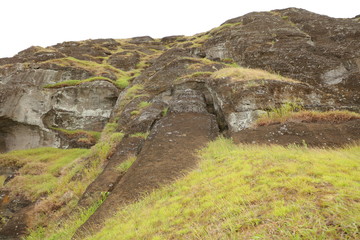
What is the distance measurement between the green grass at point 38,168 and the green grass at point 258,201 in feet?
27.3

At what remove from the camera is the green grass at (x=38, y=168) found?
41.2ft

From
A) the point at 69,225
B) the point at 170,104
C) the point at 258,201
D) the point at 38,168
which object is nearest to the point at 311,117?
the point at 258,201

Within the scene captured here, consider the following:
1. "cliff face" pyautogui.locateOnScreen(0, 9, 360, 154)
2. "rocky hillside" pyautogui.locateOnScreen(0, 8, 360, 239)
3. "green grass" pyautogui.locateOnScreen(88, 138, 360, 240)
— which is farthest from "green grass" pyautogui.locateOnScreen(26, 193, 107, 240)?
"cliff face" pyautogui.locateOnScreen(0, 9, 360, 154)

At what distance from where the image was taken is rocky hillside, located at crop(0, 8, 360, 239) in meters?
9.31

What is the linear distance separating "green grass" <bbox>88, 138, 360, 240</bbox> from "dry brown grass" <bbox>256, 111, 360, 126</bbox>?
2.25 meters

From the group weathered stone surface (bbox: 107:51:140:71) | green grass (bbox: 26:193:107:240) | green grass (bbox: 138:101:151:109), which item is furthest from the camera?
weathered stone surface (bbox: 107:51:140:71)

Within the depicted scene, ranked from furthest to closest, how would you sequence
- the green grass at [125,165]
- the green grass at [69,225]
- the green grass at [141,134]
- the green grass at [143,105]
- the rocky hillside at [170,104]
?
1. the green grass at [143,105]
2. the green grass at [141,134]
3. the green grass at [125,165]
4. the rocky hillside at [170,104]
5. the green grass at [69,225]

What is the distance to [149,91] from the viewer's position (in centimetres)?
1912

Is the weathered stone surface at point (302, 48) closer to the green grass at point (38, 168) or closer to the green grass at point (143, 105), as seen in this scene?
the green grass at point (143, 105)

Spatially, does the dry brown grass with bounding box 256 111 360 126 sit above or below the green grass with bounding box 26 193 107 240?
above

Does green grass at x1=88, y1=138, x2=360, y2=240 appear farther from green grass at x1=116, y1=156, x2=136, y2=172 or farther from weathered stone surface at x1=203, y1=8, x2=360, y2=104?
weathered stone surface at x1=203, y1=8, x2=360, y2=104

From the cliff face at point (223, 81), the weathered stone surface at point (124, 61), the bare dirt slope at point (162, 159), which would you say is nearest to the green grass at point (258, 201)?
the bare dirt slope at point (162, 159)

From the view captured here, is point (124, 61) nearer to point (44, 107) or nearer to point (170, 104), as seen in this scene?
point (44, 107)

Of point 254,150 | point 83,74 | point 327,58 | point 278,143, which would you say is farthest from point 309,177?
point 83,74
